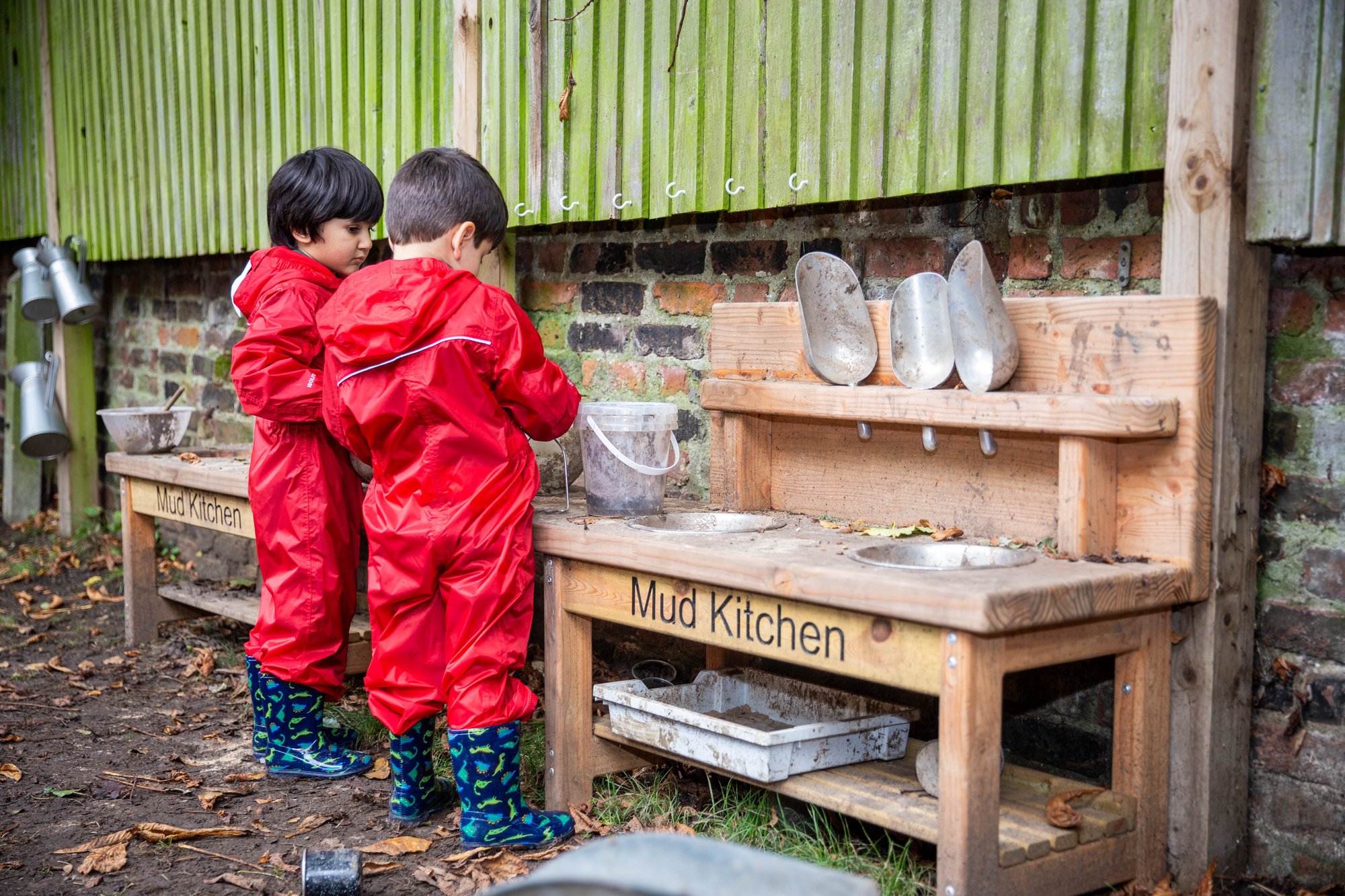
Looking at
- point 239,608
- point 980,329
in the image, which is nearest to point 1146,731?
point 980,329

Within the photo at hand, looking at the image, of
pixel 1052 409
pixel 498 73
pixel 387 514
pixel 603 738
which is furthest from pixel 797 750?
pixel 498 73

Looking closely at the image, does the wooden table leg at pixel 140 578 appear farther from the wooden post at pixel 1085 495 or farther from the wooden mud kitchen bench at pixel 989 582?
the wooden post at pixel 1085 495

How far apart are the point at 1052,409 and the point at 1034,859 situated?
0.87m

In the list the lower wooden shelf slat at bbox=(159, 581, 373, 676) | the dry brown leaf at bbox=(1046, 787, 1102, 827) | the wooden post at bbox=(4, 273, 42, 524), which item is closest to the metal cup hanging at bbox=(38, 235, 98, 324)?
the wooden post at bbox=(4, 273, 42, 524)

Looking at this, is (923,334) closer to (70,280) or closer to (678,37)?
(678,37)

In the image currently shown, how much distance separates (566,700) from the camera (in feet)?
9.93

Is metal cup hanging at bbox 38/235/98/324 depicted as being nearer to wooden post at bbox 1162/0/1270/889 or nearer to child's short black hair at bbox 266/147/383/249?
child's short black hair at bbox 266/147/383/249

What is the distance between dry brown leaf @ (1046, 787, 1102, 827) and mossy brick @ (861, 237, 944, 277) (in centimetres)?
125

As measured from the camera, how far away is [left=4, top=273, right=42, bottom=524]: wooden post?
745cm

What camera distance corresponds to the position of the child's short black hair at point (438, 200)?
283cm

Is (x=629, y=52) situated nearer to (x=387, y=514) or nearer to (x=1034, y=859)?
(x=387, y=514)

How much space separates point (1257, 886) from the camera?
8.05 feet

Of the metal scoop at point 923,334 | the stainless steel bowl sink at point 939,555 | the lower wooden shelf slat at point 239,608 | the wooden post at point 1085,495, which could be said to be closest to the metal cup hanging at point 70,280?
the lower wooden shelf slat at point 239,608

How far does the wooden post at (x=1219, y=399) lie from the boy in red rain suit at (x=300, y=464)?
2170 mm
